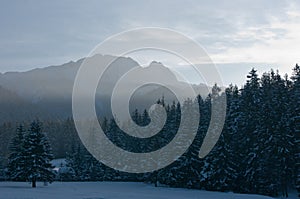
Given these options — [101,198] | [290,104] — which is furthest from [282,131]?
[101,198]

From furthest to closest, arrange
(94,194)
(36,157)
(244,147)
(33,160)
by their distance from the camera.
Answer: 1. (36,157)
2. (33,160)
3. (244,147)
4. (94,194)

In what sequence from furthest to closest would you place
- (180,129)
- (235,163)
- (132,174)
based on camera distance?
(132,174), (180,129), (235,163)

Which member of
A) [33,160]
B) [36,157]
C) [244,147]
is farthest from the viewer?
[36,157]

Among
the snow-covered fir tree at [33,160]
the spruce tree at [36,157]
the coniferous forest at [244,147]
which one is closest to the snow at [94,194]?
the spruce tree at [36,157]

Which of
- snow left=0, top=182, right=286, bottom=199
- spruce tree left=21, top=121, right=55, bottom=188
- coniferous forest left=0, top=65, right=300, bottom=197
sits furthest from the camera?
spruce tree left=21, top=121, right=55, bottom=188

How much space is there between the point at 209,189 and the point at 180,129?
10.7 m

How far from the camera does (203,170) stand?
52375 mm

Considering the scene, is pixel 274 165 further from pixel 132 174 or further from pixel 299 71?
pixel 132 174

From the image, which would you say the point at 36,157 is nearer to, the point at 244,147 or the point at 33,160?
the point at 33,160

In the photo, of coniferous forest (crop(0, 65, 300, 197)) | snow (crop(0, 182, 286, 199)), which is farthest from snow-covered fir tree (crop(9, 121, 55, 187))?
snow (crop(0, 182, 286, 199))

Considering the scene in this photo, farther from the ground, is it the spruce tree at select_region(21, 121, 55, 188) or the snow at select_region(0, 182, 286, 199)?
the spruce tree at select_region(21, 121, 55, 188)

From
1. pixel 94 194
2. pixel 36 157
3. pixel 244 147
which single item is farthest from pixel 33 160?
pixel 244 147

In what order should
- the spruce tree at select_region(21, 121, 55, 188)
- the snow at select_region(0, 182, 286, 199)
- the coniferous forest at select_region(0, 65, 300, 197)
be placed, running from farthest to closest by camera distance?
the spruce tree at select_region(21, 121, 55, 188)
the coniferous forest at select_region(0, 65, 300, 197)
the snow at select_region(0, 182, 286, 199)

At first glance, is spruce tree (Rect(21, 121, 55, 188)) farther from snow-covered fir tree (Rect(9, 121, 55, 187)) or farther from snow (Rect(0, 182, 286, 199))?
snow (Rect(0, 182, 286, 199))
